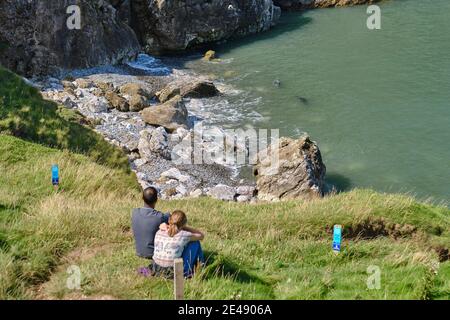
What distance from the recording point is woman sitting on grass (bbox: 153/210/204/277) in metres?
10.3

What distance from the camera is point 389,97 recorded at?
140ft

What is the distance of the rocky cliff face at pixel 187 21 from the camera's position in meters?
56.0

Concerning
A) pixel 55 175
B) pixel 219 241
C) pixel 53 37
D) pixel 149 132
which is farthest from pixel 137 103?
pixel 219 241

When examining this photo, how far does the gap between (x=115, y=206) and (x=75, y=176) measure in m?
3.77

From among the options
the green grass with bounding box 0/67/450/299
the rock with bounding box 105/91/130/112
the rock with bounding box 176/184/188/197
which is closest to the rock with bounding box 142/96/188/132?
the rock with bounding box 105/91/130/112

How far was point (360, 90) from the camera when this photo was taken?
4434 cm

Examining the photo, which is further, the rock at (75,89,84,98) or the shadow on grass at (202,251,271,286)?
the rock at (75,89,84,98)

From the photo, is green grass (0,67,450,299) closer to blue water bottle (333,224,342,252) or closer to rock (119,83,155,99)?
blue water bottle (333,224,342,252)

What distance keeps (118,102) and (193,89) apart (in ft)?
24.1

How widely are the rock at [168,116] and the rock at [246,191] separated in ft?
27.5

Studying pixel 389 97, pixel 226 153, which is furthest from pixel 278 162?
pixel 389 97

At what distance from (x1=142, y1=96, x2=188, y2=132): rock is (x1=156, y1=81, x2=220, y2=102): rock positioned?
474cm

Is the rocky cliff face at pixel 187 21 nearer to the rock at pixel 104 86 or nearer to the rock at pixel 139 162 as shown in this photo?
the rock at pixel 104 86
